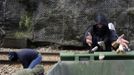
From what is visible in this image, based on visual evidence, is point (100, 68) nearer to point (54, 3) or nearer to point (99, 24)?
point (99, 24)

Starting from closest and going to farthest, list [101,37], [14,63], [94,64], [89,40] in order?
[94,64] < [89,40] < [101,37] < [14,63]

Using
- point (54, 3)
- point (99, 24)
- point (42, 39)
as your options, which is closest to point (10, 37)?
point (42, 39)

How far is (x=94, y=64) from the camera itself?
17.2 ft

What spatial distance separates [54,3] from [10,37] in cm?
198

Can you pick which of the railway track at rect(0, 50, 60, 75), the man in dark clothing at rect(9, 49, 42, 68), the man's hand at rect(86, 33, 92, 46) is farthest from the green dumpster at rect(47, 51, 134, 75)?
the railway track at rect(0, 50, 60, 75)

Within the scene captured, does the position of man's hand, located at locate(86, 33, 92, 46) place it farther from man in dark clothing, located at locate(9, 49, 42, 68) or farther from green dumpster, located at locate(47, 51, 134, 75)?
man in dark clothing, located at locate(9, 49, 42, 68)

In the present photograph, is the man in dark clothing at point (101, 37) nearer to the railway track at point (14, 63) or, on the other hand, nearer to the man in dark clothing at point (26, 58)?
the man in dark clothing at point (26, 58)

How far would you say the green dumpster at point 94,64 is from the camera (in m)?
5.16

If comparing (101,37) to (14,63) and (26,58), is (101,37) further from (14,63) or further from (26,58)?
(14,63)

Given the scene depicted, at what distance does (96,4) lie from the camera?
1489 cm

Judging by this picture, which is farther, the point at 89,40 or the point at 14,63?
the point at 14,63

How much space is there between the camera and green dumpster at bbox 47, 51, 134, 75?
5.16 m

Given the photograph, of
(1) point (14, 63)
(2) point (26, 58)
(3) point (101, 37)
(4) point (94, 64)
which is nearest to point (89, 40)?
(3) point (101, 37)

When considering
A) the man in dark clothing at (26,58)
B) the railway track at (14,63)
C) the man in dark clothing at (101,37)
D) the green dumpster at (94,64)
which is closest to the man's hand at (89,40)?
the man in dark clothing at (101,37)
